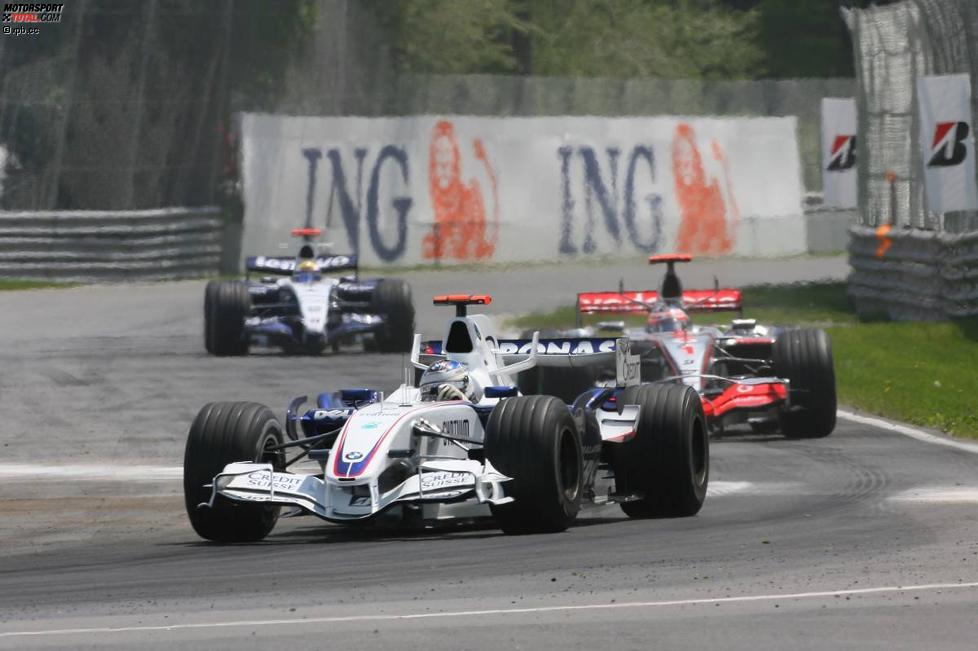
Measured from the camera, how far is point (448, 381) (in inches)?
547

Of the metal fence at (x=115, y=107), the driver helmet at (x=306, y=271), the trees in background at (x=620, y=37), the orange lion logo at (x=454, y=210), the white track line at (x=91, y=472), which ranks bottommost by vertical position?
the white track line at (x=91, y=472)

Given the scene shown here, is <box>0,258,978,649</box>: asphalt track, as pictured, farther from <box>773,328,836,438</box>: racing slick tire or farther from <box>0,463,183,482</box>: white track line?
<box>773,328,836,438</box>: racing slick tire

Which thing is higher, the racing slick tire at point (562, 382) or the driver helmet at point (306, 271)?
the driver helmet at point (306, 271)

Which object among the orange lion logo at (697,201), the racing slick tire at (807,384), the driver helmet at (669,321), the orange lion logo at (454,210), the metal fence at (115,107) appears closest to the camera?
the racing slick tire at (807,384)

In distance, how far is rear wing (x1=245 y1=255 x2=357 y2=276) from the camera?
87.5 ft

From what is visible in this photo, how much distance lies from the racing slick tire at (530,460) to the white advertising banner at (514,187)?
28.0m

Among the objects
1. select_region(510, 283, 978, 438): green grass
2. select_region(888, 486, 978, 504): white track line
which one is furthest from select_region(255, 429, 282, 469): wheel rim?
select_region(510, 283, 978, 438): green grass

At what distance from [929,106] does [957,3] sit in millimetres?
1543

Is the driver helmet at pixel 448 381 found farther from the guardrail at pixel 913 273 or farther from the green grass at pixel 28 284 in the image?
the green grass at pixel 28 284

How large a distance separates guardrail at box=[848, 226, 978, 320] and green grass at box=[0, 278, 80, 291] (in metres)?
14.8

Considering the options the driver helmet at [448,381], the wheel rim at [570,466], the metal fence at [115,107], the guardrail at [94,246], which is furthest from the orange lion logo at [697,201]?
the wheel rim at [570,466]

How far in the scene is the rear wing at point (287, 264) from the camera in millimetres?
26656

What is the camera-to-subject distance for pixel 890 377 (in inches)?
920

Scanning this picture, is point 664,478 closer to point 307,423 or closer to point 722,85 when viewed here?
point 307,423
